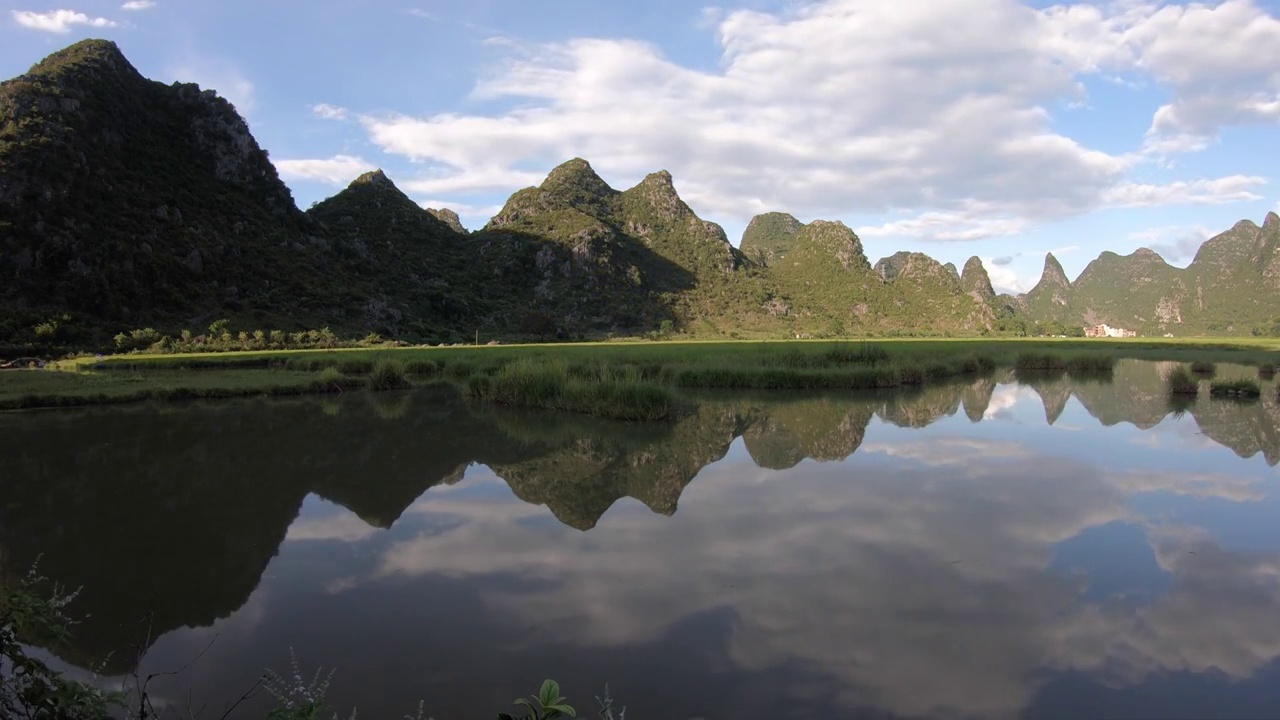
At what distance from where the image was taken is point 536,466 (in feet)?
37.4

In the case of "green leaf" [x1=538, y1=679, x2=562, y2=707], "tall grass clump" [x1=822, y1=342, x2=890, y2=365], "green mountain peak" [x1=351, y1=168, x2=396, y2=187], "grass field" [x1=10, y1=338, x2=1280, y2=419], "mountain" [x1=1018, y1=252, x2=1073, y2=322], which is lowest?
"grass field" [x1=10, y1=338, x2=1280, y2=419]

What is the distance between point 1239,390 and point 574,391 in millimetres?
20326

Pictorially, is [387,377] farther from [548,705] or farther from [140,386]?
[548,705]

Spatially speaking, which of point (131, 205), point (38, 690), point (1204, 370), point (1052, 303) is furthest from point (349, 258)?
point (1052, 303)

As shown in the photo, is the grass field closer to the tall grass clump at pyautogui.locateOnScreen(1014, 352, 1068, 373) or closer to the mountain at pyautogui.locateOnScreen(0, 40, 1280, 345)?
the tall grass clump at pyautogui.locateOnScreen(1014, 352, 1068, 373)

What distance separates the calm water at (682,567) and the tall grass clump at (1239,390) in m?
8.12

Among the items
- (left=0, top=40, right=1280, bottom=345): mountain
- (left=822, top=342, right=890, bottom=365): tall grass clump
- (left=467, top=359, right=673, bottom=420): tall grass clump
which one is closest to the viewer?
(left=467, top=359, right=673, bottom=420): tall grass clump

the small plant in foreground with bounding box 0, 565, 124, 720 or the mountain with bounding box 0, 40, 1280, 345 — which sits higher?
the mountain with bounding box 0, 40, 1280, 345

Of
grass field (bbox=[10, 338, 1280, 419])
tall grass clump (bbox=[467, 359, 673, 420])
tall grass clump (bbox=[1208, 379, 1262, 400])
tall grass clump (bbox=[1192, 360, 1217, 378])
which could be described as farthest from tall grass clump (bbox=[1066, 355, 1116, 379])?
tall grass clump (bbox=[467, 359, 673, 420])

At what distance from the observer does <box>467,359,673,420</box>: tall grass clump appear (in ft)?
52.9

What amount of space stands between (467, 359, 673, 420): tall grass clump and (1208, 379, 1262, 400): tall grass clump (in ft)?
57.9

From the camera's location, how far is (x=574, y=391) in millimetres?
17625

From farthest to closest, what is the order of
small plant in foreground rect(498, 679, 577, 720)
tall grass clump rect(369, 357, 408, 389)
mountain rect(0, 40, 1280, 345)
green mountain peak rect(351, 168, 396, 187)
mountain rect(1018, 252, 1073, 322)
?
mountain rect(1018, 252, 1073, 322) < green mountain peak rect(351, 168, 396, 187) < mountain rect(0, 40, 1280, 345) < tall grass clump rect(369, 357, 408, 389) < small plant in foreground rect(498, 679, 577, 720)

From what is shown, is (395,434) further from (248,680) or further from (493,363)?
(493,363)
